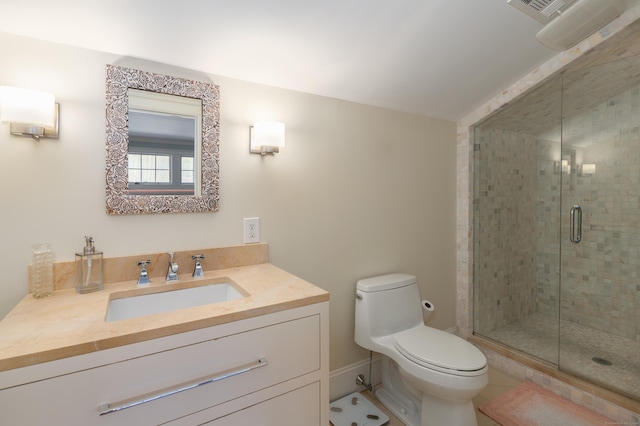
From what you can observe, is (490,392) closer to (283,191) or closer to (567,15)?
(283,191)

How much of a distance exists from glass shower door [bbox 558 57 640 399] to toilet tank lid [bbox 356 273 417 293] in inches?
47.4

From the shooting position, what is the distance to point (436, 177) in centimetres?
239

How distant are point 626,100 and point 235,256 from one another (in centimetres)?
287

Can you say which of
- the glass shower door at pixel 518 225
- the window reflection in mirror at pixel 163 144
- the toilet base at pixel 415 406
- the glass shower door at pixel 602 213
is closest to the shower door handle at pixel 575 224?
the glass shower door at pixel 602 213

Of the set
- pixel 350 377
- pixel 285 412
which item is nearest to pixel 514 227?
pixel 350 377

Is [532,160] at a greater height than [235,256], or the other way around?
[532,160]

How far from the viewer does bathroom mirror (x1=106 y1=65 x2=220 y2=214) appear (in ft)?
4.22

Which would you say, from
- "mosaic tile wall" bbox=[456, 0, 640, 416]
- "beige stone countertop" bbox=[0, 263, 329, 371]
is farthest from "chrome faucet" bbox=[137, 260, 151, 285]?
"mosaic tile wall" bbox=[456, 0, 640, 416]

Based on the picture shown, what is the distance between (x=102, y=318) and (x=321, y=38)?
4.62ft

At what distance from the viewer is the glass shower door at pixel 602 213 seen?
2.11 metres

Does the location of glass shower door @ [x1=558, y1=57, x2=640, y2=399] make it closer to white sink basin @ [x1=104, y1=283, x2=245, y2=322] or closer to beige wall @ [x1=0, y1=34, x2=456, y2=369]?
beige wall @ [x1=0, y1=34, x2=456, y2=369]

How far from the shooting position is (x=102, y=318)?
36.3 inches

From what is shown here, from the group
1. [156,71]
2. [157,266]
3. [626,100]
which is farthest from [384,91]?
[626,100]

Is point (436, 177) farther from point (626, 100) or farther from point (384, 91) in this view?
point (626, 100)
